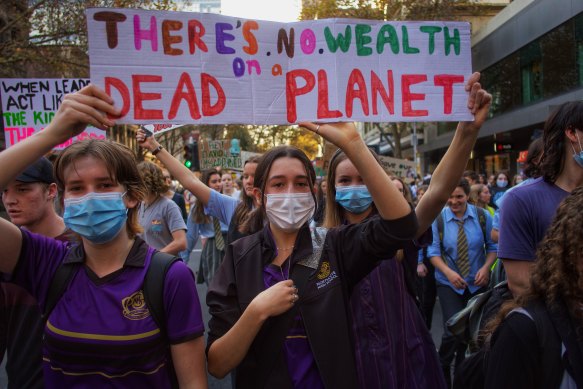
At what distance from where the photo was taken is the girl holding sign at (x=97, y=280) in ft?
5.86

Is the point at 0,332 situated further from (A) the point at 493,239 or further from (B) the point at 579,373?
(A) the point at 493,239

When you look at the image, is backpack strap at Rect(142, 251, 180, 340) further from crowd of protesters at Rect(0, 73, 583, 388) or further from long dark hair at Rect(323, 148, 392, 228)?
long dark hair at Rect(323, 148, 392, 228)

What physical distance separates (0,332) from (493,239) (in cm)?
423

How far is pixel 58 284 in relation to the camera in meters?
1.89

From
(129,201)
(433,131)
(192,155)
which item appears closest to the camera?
(129,201)

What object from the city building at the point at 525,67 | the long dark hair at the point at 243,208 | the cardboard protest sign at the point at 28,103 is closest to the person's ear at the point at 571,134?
the long dark hair at the point at 243,208

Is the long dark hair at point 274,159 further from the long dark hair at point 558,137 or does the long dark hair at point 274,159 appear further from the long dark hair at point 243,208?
the long dark hair at point 243,208

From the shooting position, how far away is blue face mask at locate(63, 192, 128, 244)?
195cm

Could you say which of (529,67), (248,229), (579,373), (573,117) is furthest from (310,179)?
(529,67)

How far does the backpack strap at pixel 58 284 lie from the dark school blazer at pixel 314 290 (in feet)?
1.73

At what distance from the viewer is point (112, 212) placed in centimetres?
199

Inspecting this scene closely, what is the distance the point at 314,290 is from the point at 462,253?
331 cm

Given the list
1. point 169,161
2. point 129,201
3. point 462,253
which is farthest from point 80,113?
point 462,253

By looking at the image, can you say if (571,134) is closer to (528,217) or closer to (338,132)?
(528,217)
